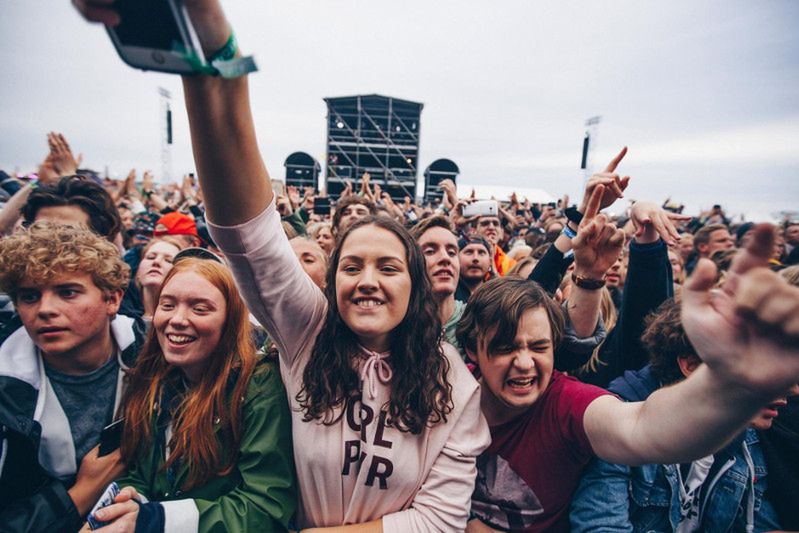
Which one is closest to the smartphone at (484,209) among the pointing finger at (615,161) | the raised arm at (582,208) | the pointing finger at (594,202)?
the raised arm at (582,208)

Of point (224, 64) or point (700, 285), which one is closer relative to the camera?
point (224, 64)

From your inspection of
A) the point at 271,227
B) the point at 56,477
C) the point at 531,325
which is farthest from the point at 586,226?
the point at 56,477

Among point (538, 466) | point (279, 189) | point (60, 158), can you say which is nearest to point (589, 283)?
point (538, 466)

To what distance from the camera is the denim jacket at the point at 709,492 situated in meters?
1.47

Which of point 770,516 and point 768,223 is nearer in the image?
point 768,223

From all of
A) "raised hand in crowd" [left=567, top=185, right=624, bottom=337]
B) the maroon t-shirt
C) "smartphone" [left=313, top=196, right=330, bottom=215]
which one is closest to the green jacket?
the maroon t-shirt

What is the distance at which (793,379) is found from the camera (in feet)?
2.27

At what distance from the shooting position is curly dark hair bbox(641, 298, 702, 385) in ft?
5.30

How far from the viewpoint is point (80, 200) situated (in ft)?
7.44

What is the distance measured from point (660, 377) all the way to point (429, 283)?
43.6 inches

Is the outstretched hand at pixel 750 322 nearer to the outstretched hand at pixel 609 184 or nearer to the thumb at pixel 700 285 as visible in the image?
the thumb at pixel 700 285

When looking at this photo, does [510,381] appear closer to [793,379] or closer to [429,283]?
[429,283]

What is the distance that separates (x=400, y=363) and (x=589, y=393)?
67 cm

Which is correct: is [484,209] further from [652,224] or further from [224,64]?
[224,64]
